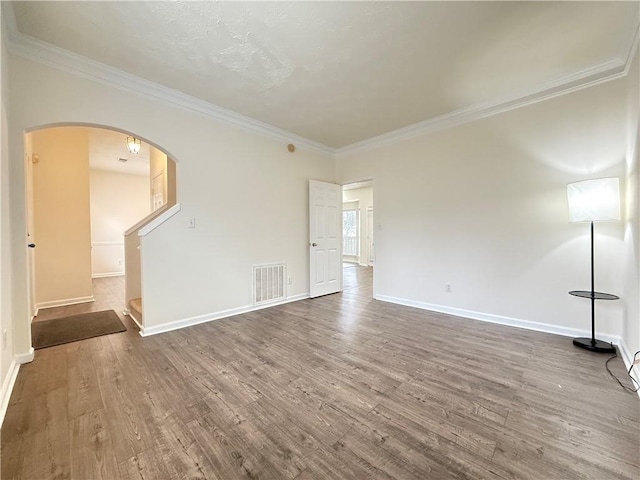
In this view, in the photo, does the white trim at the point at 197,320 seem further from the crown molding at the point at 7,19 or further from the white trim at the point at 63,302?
the crown molding at the point at 7,19

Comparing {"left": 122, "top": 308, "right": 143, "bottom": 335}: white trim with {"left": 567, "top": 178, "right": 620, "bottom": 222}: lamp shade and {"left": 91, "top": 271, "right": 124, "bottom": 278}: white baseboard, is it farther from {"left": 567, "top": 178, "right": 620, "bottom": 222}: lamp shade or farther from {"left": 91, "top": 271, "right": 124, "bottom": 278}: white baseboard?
{"left": 567, "top": 178, "right": 620, "bottom": 222}: lamp shade

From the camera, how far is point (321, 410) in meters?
1.74

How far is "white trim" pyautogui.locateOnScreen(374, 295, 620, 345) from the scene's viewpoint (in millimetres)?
2826

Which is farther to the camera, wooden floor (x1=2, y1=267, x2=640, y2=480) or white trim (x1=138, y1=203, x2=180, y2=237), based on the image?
white trim (x1=138, y1=203, x2=180, y2=237)

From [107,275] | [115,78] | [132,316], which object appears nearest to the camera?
[115,78]

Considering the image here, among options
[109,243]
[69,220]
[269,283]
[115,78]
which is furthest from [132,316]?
[109,243]

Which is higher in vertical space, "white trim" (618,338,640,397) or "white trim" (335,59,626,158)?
"white trim" (335,59,626,158)

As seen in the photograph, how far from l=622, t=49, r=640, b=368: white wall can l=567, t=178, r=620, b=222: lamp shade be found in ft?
0.36

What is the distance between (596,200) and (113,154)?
8222 mm

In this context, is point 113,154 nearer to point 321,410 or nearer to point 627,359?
point 321,410

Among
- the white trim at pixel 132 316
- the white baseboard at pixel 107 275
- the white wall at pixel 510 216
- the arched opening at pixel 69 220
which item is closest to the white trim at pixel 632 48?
the white wall at pixel 510 216

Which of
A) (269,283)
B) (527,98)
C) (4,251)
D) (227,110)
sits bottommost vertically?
(269,283)

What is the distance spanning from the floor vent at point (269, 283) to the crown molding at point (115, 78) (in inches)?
84.0

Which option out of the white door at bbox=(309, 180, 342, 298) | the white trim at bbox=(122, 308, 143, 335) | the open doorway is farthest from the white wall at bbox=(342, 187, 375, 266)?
the white trim at bbox=(122, 308, 143, 335)
